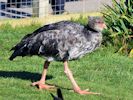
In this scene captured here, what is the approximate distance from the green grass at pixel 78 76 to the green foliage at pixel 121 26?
0.84 feet

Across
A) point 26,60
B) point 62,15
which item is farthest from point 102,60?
point 62,15

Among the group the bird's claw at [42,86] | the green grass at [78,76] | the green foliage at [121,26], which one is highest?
the green foliage at [121,26]

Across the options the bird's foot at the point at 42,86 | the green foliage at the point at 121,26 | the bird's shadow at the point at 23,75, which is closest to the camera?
the bird's foot at the point at 42,86

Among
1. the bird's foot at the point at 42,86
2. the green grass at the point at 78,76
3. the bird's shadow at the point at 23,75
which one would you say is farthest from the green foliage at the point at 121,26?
the bird's foot at the point at 42,86

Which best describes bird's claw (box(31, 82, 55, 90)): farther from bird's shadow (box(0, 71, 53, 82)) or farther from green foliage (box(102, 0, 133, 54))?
green foliage (box(102, 0, 133, 54))

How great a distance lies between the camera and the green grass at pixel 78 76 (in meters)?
8.52

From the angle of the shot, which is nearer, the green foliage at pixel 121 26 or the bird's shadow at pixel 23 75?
the bird's shadow at pixel 23 75

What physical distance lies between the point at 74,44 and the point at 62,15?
6450 mm

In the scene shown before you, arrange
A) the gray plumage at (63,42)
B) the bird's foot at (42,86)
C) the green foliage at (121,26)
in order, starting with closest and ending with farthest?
the gray plumage at (63,42) → the bird's foot at (42,86) → the green foliage at (121,26)

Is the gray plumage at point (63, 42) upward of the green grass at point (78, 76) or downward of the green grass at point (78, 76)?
upward

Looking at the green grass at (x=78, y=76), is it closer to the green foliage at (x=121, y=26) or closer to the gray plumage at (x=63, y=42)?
the green foliage at (x=121, y=26)

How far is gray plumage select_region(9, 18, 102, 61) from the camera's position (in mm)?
8461

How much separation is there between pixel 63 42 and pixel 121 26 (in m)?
4.01

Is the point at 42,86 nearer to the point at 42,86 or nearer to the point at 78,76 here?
the point at 42,86
